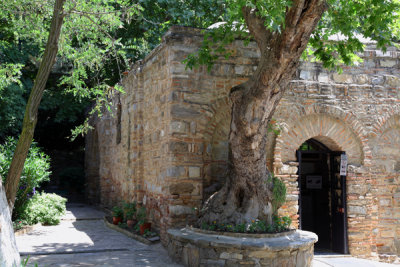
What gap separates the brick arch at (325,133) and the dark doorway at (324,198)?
22 cm

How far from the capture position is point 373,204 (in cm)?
804

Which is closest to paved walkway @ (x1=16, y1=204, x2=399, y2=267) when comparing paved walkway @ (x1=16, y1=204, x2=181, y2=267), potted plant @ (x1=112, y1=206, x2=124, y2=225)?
paved walkway @ (x1=16, y1=204, x2=181, y2=267)

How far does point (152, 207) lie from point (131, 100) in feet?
8.87

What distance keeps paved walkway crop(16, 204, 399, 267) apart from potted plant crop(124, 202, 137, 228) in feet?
1.07

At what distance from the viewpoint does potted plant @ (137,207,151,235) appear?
26.5ft

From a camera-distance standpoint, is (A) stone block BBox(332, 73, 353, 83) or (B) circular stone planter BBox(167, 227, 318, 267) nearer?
(B) circular stone planter BBox(167, 227, 318, 267)

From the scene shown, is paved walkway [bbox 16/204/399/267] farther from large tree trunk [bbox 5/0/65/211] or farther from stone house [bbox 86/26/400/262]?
large tree trunk [bbox 5/0/65/211]

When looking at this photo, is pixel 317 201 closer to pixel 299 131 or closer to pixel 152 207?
pixel 299 131

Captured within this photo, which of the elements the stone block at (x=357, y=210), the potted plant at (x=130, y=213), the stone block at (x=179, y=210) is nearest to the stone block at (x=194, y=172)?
the stone block at (x=179, y=210)

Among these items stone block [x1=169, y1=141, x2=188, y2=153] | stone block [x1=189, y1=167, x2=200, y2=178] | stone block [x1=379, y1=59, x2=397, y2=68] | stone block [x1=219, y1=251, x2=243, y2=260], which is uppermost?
stone block [x1=379, y1=59, x2=397, y2=68]

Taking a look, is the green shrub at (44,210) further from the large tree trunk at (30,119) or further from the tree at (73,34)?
the large tree trunk at (30,119)

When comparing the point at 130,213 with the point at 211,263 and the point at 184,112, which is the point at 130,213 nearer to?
the point at 184,112

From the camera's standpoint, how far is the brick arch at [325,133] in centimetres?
780

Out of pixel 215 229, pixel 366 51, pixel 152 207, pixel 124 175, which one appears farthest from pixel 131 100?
pixel 366 51
